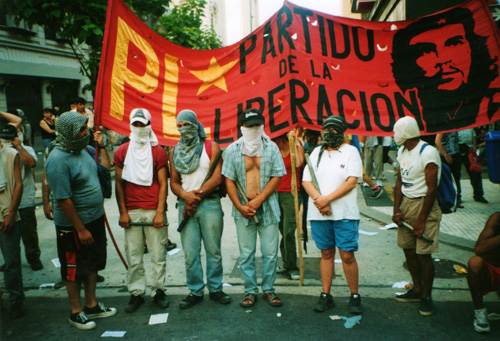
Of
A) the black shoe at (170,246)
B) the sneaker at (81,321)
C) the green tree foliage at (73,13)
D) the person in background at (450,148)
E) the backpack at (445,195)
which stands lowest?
the sneaker at (81,321)

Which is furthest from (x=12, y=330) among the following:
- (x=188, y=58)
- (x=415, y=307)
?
(x=415, y=307)

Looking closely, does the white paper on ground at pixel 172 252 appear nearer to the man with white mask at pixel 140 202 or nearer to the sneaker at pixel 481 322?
the man with white mask at pixel 140 202

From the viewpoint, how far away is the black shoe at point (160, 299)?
4.20m

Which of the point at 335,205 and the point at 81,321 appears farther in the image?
the point at 335,205

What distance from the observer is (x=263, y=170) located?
4.18m

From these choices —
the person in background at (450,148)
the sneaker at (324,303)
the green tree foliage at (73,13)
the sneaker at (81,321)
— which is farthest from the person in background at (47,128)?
the person in background at (450,148)

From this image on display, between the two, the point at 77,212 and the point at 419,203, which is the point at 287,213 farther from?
the point at 77,212

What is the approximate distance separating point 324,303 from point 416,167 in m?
1.61

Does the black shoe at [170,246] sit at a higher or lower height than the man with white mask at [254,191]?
lower

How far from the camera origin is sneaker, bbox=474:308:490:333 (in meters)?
3.50

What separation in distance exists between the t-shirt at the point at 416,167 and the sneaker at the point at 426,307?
3.28 ft

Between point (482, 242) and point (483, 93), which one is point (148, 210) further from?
point (483, 93)

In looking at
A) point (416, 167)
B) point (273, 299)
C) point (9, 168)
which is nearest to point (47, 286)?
point (9, 168)

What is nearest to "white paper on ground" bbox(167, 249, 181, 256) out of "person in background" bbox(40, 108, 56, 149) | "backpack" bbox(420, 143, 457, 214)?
"backpack" bbox(420, 143, 457, 214)
